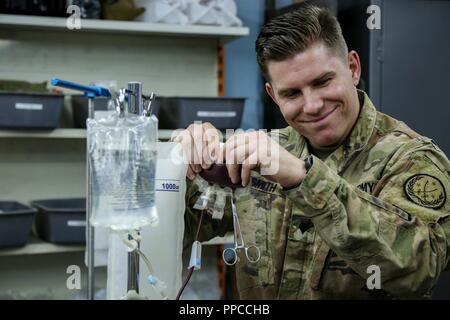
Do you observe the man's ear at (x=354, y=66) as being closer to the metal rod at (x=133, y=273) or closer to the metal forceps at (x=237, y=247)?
the metal forceps at (x=237, y=247)

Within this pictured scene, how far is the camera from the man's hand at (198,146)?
727 mm

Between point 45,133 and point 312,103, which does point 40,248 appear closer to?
point 45,133

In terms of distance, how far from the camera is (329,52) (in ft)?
2.68

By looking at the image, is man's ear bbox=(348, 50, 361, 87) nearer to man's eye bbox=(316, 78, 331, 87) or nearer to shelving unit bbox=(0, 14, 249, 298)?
man's eye bbox=(316, 78, 331, 87)

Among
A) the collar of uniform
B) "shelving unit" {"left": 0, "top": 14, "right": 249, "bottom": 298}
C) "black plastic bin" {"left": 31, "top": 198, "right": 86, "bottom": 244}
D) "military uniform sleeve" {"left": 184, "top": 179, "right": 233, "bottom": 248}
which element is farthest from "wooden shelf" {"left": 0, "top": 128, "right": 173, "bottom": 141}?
the collar of uniform

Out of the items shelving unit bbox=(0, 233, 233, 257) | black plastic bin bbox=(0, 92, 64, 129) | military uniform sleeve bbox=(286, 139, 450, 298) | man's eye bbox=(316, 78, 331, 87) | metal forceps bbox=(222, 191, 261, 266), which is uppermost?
man's eye bbox=(316, 78, 331, 87)

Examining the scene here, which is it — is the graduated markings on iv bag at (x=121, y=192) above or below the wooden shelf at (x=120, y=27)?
below

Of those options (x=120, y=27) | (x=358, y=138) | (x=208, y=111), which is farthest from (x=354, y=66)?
(x=120, y=27)

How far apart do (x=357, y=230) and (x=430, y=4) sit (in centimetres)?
83

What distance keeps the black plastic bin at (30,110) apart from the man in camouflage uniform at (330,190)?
0.95 m

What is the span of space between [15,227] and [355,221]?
1.31 m

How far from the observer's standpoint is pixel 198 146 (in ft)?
2.46

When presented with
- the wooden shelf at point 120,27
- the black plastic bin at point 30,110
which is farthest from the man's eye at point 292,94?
the black plastic bin at point 30,110

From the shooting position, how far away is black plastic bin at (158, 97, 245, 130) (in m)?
1.69
